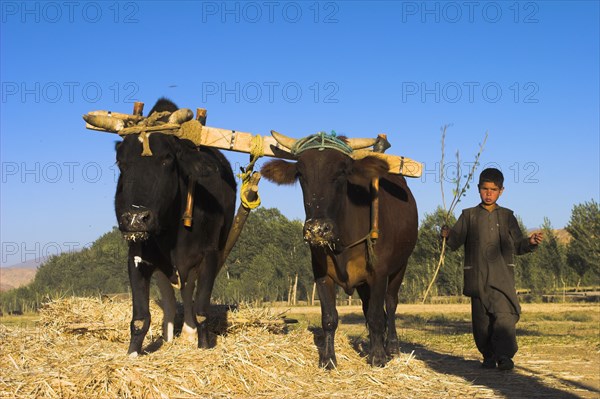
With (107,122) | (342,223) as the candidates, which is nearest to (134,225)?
(107,122)

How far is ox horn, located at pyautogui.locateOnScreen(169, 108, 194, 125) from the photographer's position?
713cm

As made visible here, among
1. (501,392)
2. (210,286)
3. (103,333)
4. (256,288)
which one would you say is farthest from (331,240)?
(256,288)

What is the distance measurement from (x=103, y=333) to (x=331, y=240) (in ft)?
11.6

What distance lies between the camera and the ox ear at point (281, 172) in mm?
7383

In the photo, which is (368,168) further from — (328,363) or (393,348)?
(393,348)

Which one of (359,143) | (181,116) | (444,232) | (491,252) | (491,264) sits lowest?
(491,264)

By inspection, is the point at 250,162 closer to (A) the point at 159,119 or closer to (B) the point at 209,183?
(B) the point at 209,183

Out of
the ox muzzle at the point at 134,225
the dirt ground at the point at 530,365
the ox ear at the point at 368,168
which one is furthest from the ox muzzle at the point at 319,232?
the dirt ground at the point at 530,365

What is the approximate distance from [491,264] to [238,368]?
362 centimetres

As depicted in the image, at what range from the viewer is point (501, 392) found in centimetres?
654

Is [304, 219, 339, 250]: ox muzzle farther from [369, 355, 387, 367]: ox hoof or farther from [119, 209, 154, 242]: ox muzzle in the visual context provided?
[369, 355, 387, 367]: ox hoof

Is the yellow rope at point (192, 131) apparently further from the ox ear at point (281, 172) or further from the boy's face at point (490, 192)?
the boy's face at point (490, 192)

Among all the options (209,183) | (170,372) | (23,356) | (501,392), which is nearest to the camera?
(170,372)

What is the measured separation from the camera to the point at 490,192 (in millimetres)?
8312
